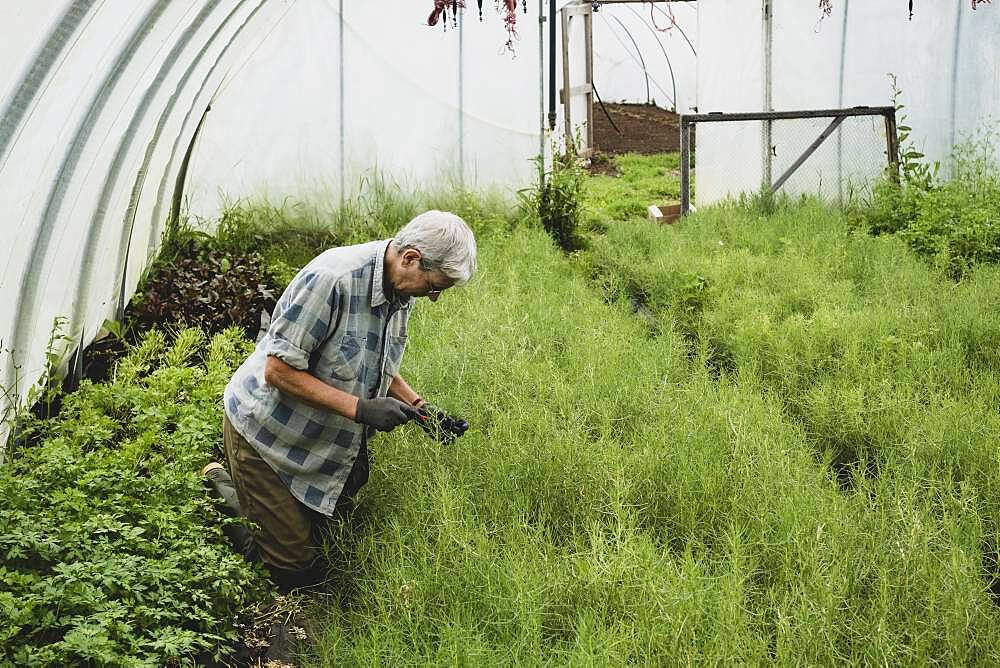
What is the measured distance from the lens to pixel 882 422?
3.79m

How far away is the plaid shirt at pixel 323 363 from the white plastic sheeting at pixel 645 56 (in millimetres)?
13483

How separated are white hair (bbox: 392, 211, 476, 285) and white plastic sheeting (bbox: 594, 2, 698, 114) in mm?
13506

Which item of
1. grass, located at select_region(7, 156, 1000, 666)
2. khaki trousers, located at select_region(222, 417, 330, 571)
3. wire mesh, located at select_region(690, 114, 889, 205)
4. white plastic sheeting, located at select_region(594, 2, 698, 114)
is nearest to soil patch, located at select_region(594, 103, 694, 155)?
white plastic sheeting, located at select_region(594, 2, 698, 114)

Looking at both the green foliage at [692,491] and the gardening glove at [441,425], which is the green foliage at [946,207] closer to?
the green foliage at [692,491]

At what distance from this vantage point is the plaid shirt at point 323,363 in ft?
10.0

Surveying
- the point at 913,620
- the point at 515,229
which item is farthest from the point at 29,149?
the point at 515,229

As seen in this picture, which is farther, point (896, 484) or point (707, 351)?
point (707, 351)

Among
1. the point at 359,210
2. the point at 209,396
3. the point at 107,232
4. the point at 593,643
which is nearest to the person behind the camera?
the point at 593,643

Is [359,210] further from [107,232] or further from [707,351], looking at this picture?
[707,351]

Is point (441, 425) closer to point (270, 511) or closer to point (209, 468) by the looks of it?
point (270, 511)

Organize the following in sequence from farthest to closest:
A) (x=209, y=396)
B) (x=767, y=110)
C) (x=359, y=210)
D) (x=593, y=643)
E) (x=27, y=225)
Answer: (x=767, y=110) → (x=359, y=210) → (x=209, y=396) → (x=27, y=225) → (x=593, y=643)

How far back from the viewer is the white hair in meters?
2.97

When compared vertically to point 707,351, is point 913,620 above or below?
below

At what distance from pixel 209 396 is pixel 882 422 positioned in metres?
2.73
